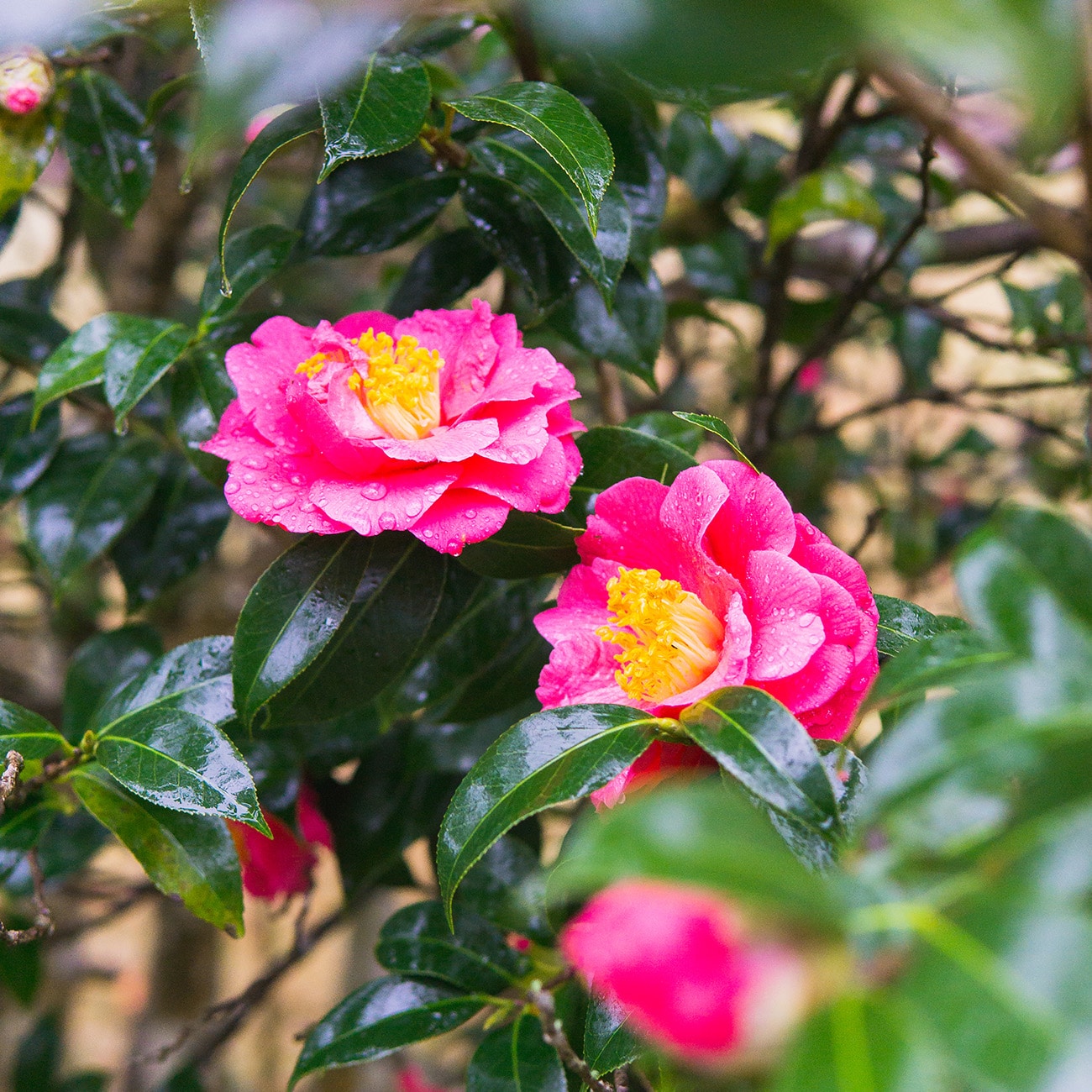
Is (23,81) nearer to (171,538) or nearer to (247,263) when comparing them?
(247,263)

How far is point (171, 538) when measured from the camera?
3.12 feet

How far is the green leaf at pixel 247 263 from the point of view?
749mm

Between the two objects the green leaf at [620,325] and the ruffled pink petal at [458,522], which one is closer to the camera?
the ruffled pink petal at [458,522]

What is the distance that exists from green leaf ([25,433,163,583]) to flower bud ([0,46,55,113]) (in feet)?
0.98

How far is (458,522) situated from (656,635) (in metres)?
0.13

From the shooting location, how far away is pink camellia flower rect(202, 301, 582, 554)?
0.56m

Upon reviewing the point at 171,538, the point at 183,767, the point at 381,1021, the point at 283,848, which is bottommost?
the point at 283,848

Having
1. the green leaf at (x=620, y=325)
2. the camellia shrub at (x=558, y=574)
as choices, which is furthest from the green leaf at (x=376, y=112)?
the green leaf at (x=620, y=325)

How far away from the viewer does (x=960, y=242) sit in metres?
1.26

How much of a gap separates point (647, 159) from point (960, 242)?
673mm

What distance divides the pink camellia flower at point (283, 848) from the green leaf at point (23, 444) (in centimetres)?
39

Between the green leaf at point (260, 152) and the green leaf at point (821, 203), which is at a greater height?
the green leaf at point (260, 152)

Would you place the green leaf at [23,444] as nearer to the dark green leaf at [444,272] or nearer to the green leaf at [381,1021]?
the dark green leaf at [444,272]

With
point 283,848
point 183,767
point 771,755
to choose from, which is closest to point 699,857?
point 771,755
